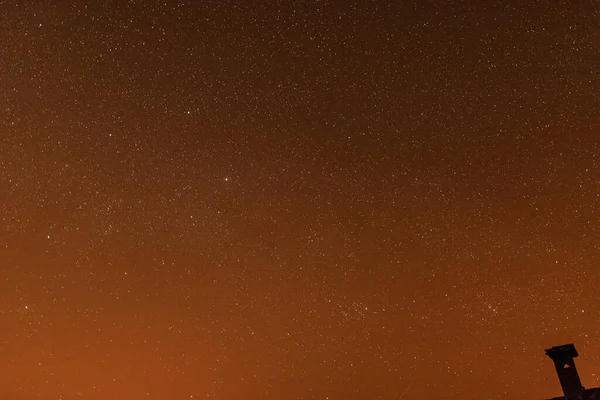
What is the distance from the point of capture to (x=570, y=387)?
9.41 m

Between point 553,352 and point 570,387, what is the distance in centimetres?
45

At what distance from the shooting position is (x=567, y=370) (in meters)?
9.48

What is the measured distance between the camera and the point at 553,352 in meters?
9.60

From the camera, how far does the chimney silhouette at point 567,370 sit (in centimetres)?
935

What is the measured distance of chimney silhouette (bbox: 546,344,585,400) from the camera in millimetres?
9352
